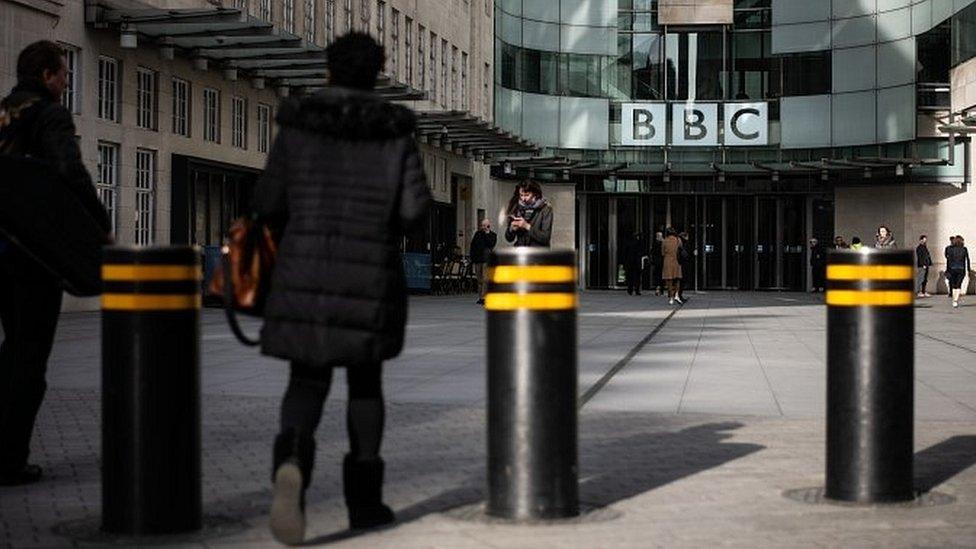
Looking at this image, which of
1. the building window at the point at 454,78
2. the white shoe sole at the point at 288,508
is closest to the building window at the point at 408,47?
the building window at the point at 454,78

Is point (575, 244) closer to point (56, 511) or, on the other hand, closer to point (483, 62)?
point (483, 62)

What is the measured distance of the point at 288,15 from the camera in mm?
36344

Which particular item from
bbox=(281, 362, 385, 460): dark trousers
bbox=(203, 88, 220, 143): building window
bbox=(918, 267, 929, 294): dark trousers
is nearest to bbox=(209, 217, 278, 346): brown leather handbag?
bbox=(281, 362, 385, 460): dark trousers

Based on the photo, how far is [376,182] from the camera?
576 cm

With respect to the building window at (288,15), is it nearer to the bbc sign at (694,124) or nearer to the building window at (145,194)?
the building window at (145,194)

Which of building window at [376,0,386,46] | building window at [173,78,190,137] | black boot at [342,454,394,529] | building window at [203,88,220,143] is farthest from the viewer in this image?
building window at [376,0,386,46]

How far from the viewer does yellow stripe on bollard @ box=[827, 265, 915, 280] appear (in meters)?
6.75

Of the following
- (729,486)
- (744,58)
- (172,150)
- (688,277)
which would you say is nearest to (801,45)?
(744,58)

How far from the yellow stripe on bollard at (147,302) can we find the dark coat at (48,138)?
1.30m

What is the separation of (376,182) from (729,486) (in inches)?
95.8

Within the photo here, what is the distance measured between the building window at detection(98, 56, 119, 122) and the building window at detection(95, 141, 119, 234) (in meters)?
0.54

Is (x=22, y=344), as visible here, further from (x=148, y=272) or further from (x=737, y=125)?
(x=737, y=125)

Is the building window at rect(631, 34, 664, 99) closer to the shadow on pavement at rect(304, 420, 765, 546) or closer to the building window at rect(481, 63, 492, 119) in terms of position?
the building window at rect(481, 63, 492, 119)

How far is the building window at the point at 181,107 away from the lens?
102 ft
